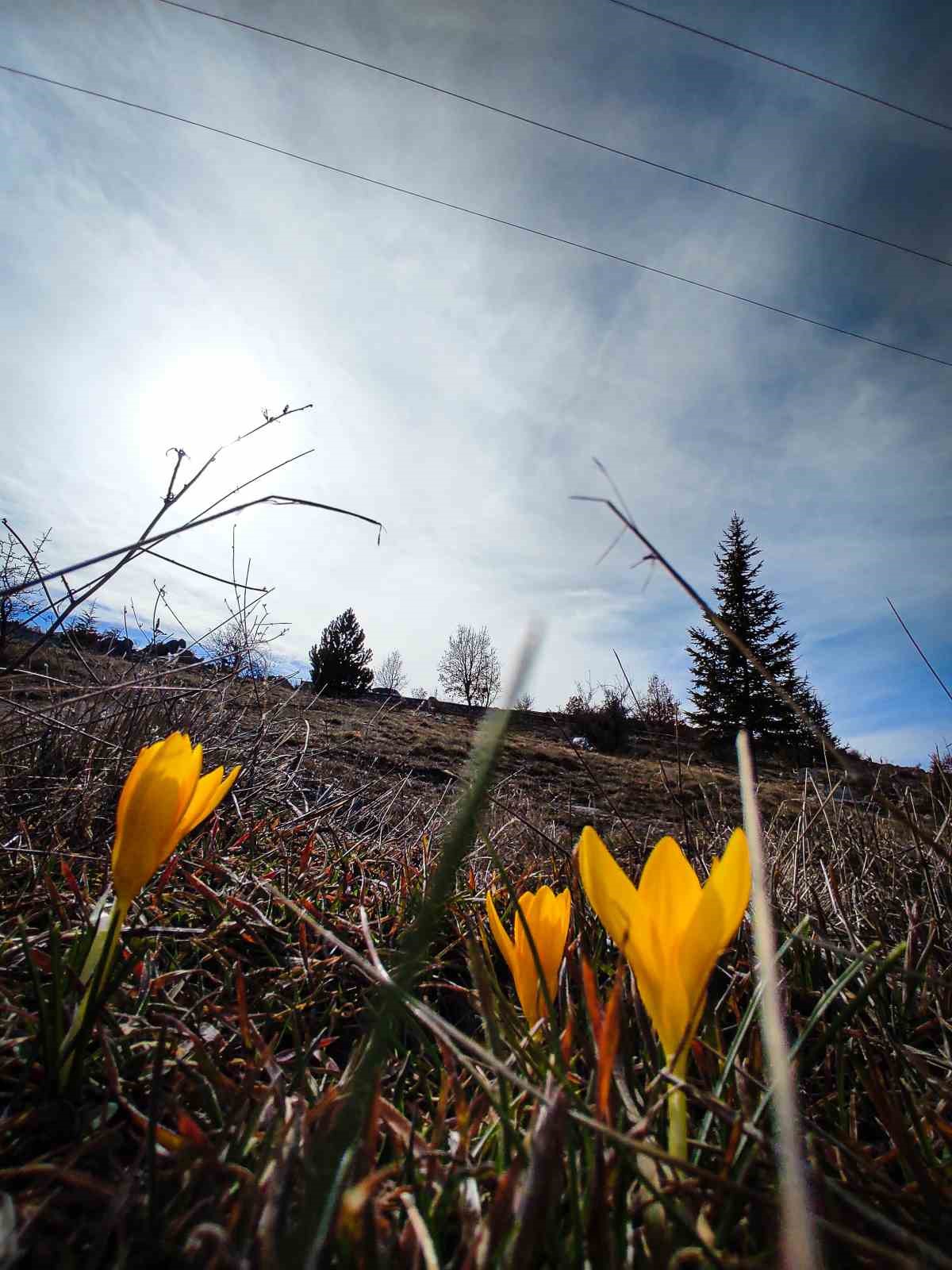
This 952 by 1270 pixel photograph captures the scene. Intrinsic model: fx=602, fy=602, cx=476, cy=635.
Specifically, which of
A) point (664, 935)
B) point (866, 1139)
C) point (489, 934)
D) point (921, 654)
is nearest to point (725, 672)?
point (921, 654)

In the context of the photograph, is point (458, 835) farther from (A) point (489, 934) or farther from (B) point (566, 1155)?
(A) point (489, 934)

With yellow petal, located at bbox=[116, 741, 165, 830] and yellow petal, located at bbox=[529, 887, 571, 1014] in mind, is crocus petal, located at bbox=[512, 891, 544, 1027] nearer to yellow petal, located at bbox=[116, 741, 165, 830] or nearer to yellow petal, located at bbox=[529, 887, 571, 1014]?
yellow petal, located at bbox=[529, 887, 571, 1014]

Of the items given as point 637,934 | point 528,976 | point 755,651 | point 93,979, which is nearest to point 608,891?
point 637,934

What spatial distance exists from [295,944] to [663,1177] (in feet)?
2.36

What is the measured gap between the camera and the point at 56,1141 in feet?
1.90

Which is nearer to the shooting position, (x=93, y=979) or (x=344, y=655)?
(x=93, y=979)

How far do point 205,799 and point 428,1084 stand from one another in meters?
0.46

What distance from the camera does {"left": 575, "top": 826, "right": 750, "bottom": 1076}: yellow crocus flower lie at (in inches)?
20.9

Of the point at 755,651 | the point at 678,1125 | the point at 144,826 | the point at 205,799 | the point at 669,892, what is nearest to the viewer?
the point at 678,1125

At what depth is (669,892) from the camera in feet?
1.90

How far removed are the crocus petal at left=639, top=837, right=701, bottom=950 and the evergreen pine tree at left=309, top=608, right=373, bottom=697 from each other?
67.4ft

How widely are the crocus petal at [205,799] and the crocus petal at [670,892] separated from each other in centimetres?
52

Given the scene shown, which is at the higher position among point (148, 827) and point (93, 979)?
point (148, 827)

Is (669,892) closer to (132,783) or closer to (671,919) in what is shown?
(671,919)
